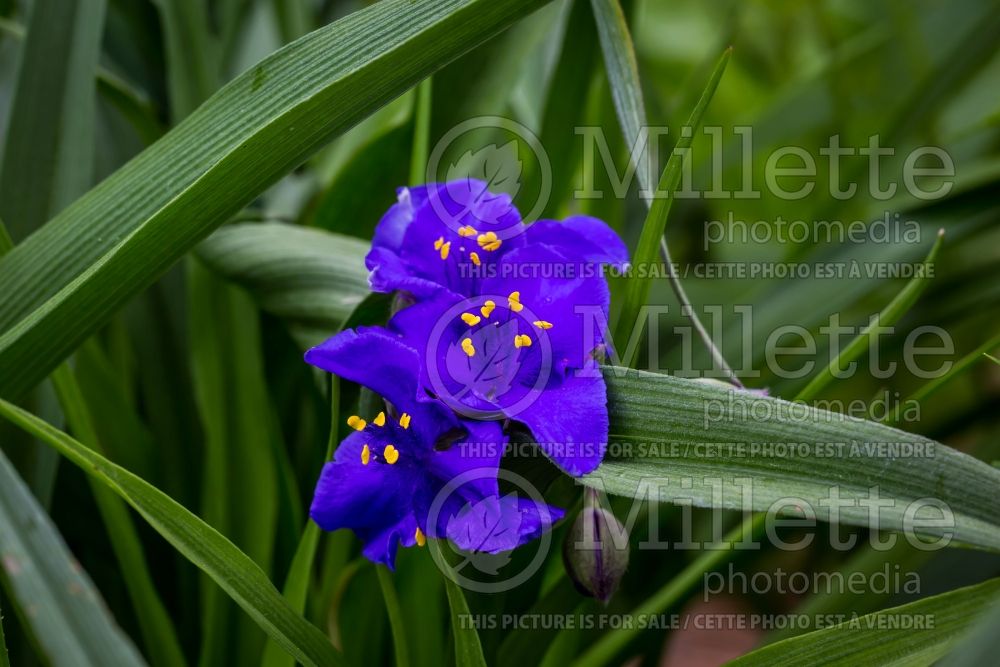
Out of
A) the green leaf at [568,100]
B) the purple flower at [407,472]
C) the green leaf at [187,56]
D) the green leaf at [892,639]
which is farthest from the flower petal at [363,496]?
the green leaf at [187,56]

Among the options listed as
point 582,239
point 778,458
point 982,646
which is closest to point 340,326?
point 582,239

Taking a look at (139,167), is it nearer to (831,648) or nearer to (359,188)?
(359,188)

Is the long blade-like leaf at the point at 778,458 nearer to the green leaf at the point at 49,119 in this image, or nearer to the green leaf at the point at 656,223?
the green leaf at the point at 656,223

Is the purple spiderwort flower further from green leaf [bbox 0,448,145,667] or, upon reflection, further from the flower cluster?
green leaf [bbox 0,448,145,667]

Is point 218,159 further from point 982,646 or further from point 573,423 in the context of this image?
point 982,646

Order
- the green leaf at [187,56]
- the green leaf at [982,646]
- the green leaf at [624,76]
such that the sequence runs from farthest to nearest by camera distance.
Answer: the green leaf at [187,56]
the green leaf at [624,76]
the green leaf at [982,646]

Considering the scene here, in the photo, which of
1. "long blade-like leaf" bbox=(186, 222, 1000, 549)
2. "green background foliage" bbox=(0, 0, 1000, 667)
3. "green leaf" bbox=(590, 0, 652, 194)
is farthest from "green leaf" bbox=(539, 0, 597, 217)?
"long blade-like leaf" bbox=(186, 222, 1000, 549)

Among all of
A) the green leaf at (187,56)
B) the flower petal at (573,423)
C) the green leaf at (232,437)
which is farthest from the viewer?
the green leaf at (187,56)
